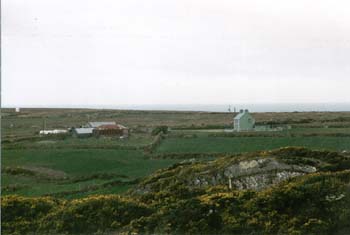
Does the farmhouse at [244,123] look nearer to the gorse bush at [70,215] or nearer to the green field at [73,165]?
the green field at [73,165]

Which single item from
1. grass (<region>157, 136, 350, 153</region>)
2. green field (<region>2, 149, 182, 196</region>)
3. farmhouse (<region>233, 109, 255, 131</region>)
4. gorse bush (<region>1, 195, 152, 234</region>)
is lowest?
green field (<region>2, 149, 182, 196</region>)

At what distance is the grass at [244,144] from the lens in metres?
30.6

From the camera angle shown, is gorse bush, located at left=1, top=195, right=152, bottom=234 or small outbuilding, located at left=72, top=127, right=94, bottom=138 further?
small outbuilding, located at left=72, top=127, right=94, bottom=138

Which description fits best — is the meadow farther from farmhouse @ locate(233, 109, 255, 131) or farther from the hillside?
the hillside

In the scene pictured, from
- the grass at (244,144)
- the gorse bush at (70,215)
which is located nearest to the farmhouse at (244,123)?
the grass at (244,144)

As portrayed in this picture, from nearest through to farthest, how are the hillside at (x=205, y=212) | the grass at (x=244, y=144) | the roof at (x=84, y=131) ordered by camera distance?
1. the hillside at (x=205, y=212)
2. the grass at (x=244, y=144)
3. the roof at (x=84, y=131)

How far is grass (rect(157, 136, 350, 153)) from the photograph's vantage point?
30.6 m

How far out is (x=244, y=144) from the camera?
32.3 metres

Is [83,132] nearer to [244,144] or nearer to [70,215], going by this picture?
[244,144]

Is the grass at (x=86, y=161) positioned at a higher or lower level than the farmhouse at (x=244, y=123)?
lower

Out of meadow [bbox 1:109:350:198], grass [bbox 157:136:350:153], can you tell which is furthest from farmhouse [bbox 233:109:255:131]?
grass [bbox 157:136:350:153]

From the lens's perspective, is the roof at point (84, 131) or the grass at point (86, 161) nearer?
the grass at point (86, 161)

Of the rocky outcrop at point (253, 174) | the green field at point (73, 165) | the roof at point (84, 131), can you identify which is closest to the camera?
the rocky outcrop at point (253, 174)

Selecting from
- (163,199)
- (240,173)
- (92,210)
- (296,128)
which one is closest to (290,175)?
(240,173)
